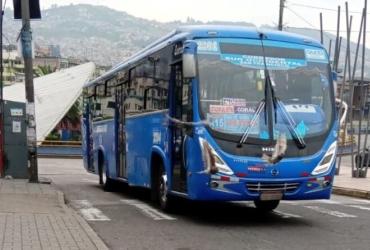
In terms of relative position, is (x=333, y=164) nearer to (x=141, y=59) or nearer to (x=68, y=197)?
(x=141, y=59)

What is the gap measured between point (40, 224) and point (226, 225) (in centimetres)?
311

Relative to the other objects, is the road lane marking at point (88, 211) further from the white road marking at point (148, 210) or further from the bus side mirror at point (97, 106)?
the bus side mirror at point (97, 106)

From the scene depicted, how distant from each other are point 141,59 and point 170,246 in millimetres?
5887

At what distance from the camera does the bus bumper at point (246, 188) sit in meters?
10.2

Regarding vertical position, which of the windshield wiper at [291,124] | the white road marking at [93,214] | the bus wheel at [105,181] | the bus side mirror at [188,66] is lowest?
the bus wheel at [105,181]

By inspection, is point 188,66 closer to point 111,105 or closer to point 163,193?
point 163,193

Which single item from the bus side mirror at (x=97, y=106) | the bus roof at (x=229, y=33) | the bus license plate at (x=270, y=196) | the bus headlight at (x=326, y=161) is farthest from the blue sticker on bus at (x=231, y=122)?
the bus side mirror at (x=97, y=106)

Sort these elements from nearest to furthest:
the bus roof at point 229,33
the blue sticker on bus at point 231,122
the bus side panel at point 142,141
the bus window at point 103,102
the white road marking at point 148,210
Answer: the blue sticker on bus at point 231,122
the bus roof at point 229,33
the white road marking at point 148,210
the bus side panel at point 142,141
the bus window at point 103,102

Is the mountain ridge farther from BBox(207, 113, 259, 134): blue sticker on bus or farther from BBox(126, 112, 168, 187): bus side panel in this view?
BBox(207, 113, 259, 134): blue sticker on bus

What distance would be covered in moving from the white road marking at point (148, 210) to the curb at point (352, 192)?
6629 millimetres

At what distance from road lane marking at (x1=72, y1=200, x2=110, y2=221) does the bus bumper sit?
6.85 feet

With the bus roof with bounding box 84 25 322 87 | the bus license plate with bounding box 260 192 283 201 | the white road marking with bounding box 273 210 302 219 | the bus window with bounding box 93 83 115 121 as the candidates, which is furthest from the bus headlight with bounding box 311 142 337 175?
the bus window with bounding box 93 83 115 121

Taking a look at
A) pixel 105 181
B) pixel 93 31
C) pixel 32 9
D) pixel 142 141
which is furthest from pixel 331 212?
pixel 93 31

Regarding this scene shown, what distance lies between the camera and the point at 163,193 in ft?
40.3
